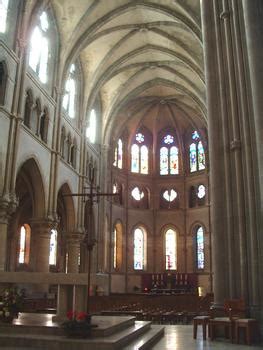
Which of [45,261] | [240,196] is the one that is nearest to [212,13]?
[240,196]

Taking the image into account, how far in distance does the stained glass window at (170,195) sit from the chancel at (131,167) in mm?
108

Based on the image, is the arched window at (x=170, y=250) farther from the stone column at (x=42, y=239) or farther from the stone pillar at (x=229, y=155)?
the stone pillar at (x=229, y=155)

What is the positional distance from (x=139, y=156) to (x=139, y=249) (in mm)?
9000

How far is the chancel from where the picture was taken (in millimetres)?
11045

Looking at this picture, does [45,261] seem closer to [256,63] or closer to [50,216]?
[50,216]

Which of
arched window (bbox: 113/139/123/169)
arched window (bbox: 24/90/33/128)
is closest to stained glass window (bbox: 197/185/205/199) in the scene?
arched window (bbox: 113/139/123/169)

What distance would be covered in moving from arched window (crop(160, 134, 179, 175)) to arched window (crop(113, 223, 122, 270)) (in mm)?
7339

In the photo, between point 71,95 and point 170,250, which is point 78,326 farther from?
point 170,250

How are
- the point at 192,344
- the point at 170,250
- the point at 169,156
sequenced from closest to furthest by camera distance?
the point at 192,344, the point at 170,250, the point at 169,156

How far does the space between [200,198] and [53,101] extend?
65.2ft

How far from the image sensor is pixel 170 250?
40031 millimetres

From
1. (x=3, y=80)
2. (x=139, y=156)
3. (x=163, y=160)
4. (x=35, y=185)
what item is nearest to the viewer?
(x=3, y=80)

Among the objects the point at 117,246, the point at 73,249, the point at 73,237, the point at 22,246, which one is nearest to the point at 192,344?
the point at 73,249

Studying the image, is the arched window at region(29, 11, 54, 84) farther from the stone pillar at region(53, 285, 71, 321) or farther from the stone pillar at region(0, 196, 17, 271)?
the stone pillar at region(53, 285, 71, 321)
